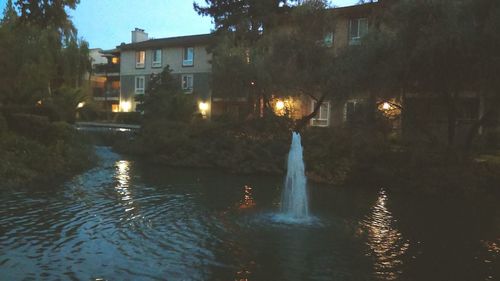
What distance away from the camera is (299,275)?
7.34 m

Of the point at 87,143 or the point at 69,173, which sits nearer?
the point at 69,173

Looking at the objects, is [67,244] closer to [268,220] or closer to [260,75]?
[268,220]

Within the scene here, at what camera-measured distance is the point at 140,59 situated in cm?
5016

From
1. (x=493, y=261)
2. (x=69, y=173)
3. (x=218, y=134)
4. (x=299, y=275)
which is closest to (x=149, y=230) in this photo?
(x=299, y=275)

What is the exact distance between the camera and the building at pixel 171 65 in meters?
45.2

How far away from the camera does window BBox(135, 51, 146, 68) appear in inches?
1960

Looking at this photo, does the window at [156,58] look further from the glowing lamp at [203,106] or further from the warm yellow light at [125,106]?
the glowing lamp at [203,106]

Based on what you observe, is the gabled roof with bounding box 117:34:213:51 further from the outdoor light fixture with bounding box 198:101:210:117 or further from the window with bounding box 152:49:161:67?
the outdoor light fixture with bounding box 198:101:210:117

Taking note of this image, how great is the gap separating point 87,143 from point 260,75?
9364mm

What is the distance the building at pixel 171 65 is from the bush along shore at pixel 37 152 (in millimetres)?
22985

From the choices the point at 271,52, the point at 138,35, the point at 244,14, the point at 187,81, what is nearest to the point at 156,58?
the point at 187,81

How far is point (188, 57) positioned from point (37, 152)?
30.7 meters

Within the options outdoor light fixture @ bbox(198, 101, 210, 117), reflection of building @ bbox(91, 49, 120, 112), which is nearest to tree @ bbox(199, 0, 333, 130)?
outdoor light fixture @ bbox(198, 101, 210, 117)

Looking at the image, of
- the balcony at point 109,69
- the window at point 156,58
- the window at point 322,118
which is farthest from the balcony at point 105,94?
the window at point 322,118
